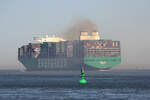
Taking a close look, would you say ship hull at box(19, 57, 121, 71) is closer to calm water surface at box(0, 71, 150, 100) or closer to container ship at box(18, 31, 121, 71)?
container ship at box(18, 31, 121, 71)

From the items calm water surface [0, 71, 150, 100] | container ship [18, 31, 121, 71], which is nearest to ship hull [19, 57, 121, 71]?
container ship [18, 31, 121, 71]

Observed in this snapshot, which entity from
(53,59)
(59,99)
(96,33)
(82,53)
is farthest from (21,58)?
(59,99)

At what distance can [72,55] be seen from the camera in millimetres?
134125

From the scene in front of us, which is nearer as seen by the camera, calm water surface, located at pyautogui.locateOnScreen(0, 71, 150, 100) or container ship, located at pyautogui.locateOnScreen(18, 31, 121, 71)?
calm water surface, located at pyautogui.locateOnScreen(0, 71, 150, 100)

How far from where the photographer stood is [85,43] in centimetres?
13638

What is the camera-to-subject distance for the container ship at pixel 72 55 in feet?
440

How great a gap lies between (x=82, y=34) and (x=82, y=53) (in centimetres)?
2196

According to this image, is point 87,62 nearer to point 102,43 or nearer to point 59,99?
point 102,43

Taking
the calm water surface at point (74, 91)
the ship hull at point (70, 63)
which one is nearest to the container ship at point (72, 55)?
the ship hull at point (70, 63)

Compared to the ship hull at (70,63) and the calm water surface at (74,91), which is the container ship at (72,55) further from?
the calm water surface at (74,91)

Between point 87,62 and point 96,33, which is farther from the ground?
point 96,33

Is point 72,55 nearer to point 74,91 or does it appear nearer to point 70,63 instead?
point 70,63

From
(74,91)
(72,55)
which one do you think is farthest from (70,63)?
(74,91)

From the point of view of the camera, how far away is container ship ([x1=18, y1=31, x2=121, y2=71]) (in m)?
134
